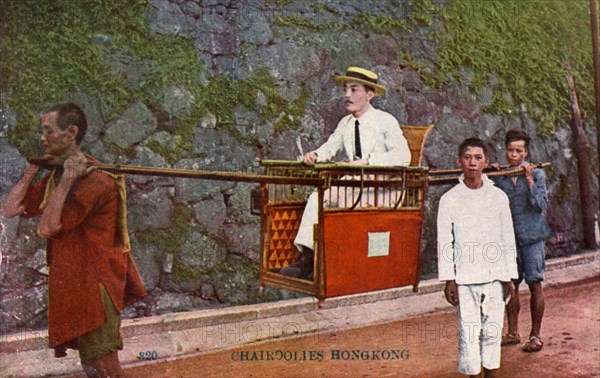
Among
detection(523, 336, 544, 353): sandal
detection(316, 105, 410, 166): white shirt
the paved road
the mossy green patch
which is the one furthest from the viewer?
the mossy green patch

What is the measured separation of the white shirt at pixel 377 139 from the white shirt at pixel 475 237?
0.45 metres

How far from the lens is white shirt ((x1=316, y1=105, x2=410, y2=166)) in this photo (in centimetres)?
333

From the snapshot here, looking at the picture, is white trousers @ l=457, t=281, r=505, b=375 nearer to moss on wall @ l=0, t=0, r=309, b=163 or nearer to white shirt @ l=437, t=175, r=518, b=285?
white shirt @ l=437, t=175, r=518, b=285

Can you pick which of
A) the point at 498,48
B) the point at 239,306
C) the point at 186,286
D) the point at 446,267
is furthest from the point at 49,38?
the point at 498,48

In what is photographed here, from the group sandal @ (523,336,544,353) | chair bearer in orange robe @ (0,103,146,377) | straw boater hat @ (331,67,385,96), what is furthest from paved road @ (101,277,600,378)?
straw boater hat @ (331,67,385,96)

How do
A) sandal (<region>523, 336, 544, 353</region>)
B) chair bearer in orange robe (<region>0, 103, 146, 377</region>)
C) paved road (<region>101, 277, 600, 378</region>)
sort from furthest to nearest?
sandal (<region>523, 336, 544, 353</region>)
paved road (<region>101, 277, 600, 378</region>)
chair bearer in orange robe (<region>0, 103, 146, 377</region>)

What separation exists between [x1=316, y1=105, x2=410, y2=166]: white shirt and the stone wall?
25 centimetres

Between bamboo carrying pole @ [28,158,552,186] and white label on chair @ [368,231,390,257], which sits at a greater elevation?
bamboo carrying pole @ [28,158,552,186]

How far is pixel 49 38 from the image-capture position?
2.96m

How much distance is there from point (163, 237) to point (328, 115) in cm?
Result: 119

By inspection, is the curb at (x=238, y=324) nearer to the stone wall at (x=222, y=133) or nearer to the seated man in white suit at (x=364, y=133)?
the stone wall at (x=222, y=133)

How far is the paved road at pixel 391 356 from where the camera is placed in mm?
3021

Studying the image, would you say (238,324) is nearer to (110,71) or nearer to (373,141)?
(373,141)

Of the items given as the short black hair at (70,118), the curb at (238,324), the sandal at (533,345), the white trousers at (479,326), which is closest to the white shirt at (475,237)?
the white trousers at (479,326)
